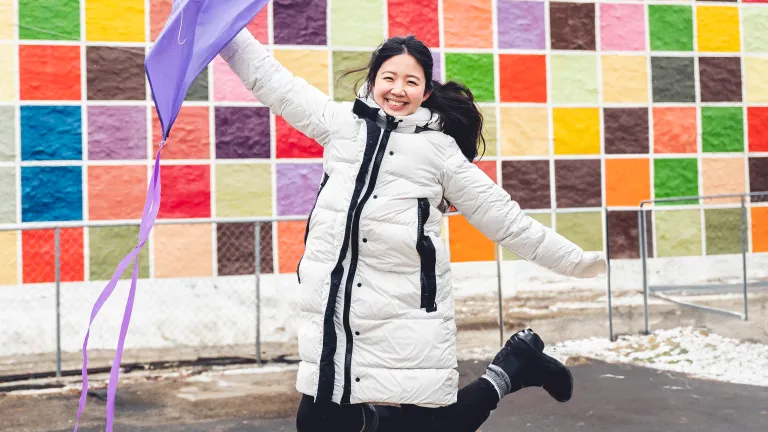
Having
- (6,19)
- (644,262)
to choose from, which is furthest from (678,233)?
(6,19)

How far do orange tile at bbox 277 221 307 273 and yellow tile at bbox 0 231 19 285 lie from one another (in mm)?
1978

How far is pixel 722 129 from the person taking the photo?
7.67 meters

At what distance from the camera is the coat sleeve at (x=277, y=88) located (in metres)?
2.92

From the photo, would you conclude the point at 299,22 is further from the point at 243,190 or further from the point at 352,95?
the point at 243,190

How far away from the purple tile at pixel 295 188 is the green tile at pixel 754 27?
419 centimetres

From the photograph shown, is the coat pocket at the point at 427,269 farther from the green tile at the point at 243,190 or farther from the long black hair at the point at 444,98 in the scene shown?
the green tile at the point at 243,190

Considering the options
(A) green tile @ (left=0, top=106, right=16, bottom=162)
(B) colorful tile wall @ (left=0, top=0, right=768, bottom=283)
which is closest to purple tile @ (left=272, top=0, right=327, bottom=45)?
(B) colorful tile wall @ (left=0, top=0, right=768, bottom=283)

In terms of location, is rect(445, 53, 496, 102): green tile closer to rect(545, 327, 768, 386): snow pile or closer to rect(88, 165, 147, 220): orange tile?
rect(545, 327, 768, 386): snow pile

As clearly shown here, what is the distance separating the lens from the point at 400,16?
7102 millimetres

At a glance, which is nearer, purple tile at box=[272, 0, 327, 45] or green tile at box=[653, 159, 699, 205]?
purple tile at box=[272, 0, 327, 45]

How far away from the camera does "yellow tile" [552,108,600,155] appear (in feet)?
24.1

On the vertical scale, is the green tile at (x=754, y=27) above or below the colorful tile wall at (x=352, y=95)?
above

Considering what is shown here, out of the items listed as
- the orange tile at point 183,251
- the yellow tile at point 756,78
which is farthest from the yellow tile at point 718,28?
the orange tile at point 183,251

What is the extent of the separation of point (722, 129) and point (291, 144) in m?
3.94
